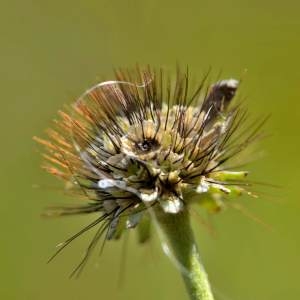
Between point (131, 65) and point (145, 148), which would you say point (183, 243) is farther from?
point (131, 65)

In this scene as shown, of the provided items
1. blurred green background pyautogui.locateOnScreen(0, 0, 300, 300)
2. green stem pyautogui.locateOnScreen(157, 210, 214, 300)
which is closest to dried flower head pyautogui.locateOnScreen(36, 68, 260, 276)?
green stem pyautogui.locateOnScreen(157, 210, 214, 300)

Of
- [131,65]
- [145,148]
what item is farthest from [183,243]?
[131,65]

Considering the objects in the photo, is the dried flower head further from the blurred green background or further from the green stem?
the blurred green background

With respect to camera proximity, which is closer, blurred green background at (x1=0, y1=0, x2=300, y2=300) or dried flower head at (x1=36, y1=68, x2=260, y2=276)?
dried flower head at (x1=36, y1=68, x2=260, y2=276)

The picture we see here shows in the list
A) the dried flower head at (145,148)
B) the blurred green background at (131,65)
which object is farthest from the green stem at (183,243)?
the blurred green background at (131,65)

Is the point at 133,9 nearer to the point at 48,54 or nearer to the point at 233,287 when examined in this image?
the point at 48,54

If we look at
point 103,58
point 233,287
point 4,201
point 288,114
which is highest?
point 103,58

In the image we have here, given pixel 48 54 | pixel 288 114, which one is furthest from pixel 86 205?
pixel 48 54
